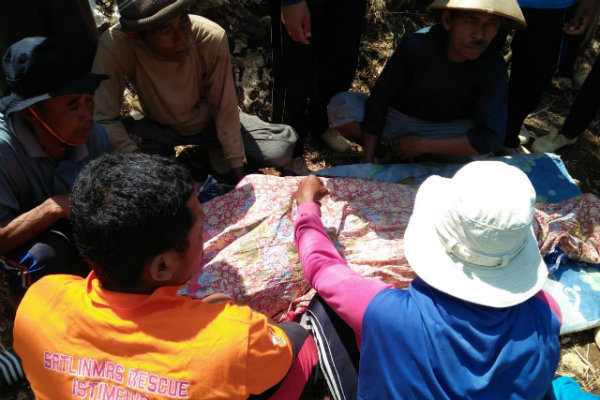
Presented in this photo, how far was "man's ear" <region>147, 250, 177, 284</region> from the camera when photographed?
4.12 feet

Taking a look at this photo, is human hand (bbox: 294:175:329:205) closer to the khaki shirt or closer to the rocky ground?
the khaki shirt

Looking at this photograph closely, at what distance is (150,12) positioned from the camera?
223 centimetres

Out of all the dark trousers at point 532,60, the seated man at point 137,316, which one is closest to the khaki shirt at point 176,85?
the seated man at point 137,316

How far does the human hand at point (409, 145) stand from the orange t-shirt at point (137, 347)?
218 centimetres

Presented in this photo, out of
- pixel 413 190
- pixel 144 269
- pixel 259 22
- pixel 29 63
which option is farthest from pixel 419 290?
pixel 259 22

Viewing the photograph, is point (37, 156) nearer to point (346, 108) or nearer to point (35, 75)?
point (35, 75)

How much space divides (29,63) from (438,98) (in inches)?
94.1

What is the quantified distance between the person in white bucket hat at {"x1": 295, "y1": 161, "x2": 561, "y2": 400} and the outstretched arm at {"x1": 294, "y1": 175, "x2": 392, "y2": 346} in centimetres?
5

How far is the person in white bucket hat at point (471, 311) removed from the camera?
4.23 feet

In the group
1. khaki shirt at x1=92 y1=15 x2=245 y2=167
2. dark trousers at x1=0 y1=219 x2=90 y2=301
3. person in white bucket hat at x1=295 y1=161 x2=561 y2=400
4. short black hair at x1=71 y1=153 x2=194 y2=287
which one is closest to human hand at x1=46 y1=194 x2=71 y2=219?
dark trousers at x1=0 y1=219 x2=90 y2=301

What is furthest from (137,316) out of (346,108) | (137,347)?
(346,108)

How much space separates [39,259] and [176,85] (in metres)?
1.31

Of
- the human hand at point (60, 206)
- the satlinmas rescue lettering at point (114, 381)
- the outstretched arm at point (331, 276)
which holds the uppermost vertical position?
the satlinmas rescue lettering at point (114, 381)

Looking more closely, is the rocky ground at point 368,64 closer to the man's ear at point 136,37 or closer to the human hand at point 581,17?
the human hand at point 581,17
